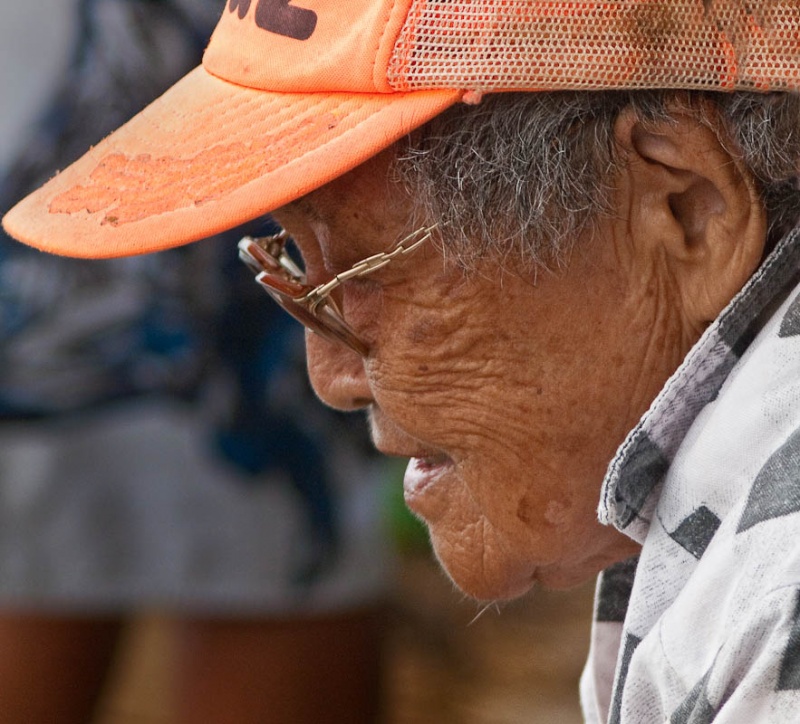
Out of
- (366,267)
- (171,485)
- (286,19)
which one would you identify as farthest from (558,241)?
(171,485)

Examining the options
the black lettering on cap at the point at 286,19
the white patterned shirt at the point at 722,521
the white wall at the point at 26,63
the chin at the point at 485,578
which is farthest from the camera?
the white wall at the point at 26,63

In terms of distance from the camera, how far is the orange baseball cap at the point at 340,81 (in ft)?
3.46

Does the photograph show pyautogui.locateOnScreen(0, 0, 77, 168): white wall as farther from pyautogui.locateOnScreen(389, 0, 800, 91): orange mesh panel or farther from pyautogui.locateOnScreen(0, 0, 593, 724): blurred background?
pyautogui.locateOnScreen(389, 0, 800, 91): orange mesh panel

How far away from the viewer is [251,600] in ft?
7.61

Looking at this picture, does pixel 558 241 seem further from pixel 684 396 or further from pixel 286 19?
pixel 286 19

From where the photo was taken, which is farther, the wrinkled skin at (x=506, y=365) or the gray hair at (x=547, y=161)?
the wrinkled skin at (x=506, y=365)

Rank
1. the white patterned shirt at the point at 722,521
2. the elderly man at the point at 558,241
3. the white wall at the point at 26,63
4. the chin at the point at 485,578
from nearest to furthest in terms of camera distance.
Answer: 1. the white patterned shirt at the point at 722,521
2. the elderly man at the point at 558,241
3. the chin at the point at 485,578
4. the white wall at the point at 26,63

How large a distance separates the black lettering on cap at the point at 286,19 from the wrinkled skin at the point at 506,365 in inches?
5.3

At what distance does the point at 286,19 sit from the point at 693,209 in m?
0.40

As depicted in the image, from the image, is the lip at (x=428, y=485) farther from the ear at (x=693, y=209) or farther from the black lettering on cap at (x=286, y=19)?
the black lettering on cap at (x=286, y=19)

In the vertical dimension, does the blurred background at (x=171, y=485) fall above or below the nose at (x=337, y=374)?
below

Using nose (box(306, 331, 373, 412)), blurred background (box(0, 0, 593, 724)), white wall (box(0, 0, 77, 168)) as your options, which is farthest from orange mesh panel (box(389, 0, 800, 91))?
white wall (box(0, 0, 77, 168))

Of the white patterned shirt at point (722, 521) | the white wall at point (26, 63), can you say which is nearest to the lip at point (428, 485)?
the white patterned shirt at point (722, 521)

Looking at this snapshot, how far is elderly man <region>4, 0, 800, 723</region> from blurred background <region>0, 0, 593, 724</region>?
2.99ft
